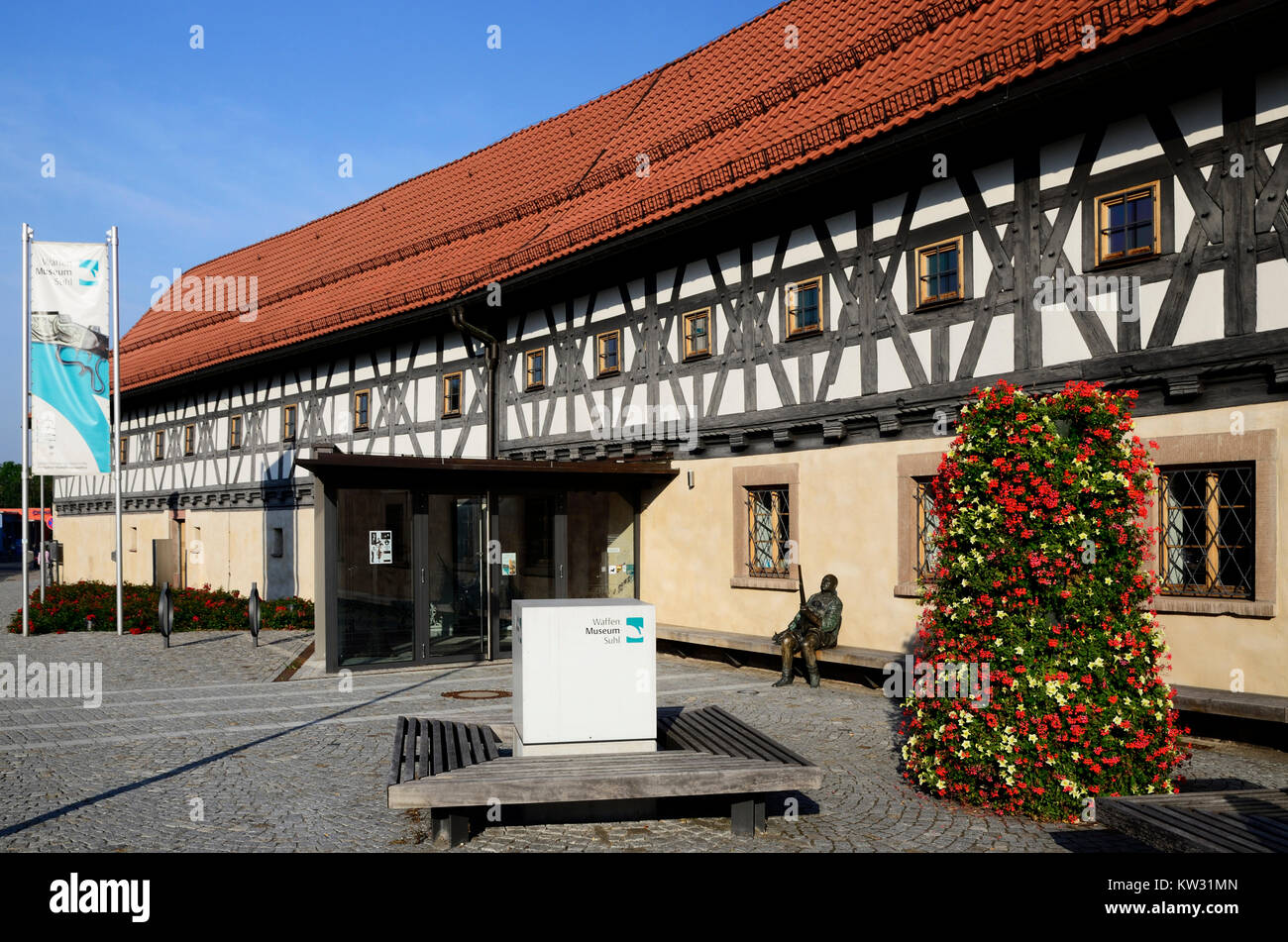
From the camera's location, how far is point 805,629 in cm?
1307

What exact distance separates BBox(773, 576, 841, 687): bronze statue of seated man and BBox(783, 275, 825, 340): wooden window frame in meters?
3.03

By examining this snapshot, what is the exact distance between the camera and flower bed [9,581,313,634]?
69.1 feet

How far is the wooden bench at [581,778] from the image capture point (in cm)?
608

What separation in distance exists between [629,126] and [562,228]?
3.57 meters

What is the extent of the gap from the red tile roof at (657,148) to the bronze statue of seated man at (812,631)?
16.9 ft

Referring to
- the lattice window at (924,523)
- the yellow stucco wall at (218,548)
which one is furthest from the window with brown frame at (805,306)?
the yellow stucco wall at (218,548)

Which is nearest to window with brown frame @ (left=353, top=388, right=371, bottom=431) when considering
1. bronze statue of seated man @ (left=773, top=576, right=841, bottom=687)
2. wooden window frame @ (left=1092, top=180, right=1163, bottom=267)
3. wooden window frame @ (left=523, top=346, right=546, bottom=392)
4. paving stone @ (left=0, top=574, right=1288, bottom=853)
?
wooden window frame @ (left=523, top=346, right=546, bottom=392)

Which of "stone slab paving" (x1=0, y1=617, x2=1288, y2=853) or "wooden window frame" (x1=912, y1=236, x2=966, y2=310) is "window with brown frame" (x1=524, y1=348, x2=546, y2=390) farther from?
"wooden window frame" (x1=912, y1=236, x2=966, y2=310)

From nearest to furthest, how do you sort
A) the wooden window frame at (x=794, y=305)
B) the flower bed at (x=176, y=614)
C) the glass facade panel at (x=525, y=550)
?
the wooden window frame at (x=794, y=305) → the glass facade panel at (x=525, y=550) → the flower bed at (x=176, y=614)

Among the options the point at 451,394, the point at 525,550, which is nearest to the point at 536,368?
the point at 451,394

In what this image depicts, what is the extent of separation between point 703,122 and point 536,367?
480cm

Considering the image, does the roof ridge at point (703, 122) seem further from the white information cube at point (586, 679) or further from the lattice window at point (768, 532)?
the white information cube at point (586, 679)

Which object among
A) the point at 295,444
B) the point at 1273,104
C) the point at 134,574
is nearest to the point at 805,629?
the point at 1273,104
